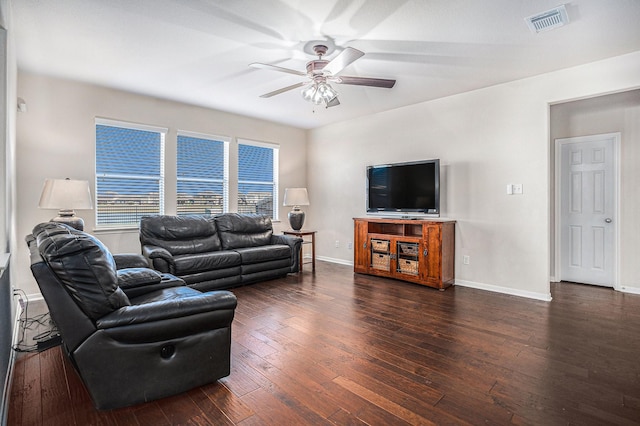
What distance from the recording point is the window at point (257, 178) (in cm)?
584

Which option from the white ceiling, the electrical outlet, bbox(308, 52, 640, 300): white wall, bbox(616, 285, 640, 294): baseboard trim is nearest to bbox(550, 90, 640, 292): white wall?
bbox(616, 285, 640, 294): baseboard trim

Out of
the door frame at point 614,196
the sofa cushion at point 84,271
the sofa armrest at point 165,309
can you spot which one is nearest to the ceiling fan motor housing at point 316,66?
the sofa armrest at point 165,309

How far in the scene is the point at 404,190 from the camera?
4.88 metres

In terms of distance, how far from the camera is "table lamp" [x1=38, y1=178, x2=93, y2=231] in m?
3.37

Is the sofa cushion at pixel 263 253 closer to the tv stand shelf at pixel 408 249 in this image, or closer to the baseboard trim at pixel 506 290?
the tv stand shelf at pixel 408 249

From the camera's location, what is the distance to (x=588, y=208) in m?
4.55

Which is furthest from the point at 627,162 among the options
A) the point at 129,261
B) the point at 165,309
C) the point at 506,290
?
the point at 129,261

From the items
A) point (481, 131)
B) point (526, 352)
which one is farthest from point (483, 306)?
point (481, 131)

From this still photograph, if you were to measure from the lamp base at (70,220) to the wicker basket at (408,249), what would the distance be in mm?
3939

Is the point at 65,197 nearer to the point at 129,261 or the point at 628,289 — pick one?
the point at 129,261

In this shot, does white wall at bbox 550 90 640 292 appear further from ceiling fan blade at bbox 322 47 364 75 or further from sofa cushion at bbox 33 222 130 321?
sofa cushion at bbox 33 222 130 321

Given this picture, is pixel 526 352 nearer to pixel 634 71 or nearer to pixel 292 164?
pixel 634 71

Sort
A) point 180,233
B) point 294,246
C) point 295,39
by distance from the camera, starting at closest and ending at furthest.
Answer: point 295,39
point 180,233
point 294,246

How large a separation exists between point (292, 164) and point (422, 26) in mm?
4150
